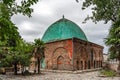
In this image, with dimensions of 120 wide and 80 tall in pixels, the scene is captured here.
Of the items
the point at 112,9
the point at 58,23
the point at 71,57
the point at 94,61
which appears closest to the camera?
the point at 112,9

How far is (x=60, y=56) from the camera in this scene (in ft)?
128

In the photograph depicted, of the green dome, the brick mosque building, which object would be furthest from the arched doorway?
the green dome

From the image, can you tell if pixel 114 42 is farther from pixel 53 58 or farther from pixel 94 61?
pixel 94 61

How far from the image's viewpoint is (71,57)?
37062mm

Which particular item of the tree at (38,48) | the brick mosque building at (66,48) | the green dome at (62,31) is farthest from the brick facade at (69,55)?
the tree at (38,48)

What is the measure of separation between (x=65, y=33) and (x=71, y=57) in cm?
583

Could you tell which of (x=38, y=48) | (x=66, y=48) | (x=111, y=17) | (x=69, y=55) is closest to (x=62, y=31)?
(x=66, y=48)

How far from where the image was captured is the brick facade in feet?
122

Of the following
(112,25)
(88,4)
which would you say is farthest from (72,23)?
(88,4)

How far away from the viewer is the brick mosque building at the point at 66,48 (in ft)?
123

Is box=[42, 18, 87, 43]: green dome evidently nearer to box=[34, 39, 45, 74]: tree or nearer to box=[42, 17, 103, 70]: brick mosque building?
box=[42, 17, 103, 70]: brick mosque building

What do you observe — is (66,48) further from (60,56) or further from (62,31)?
(62,31)

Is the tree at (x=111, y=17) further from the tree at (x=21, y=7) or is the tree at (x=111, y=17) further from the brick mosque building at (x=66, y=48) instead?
the tree at (x=21, y=7)

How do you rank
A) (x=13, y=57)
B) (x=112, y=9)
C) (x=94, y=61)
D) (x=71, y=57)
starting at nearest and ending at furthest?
(x=112, y=9)
(x=13, y=57)
(x=71, y=57)
(x=94, y=61)
